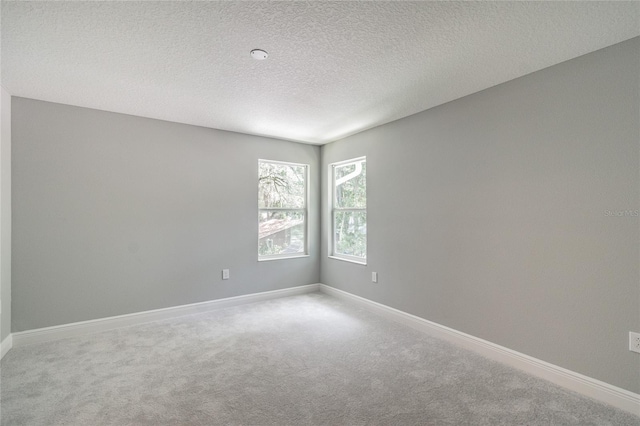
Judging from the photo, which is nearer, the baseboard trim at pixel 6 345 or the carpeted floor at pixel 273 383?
the carpeted floor at pixel 273 383

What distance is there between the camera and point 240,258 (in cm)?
421

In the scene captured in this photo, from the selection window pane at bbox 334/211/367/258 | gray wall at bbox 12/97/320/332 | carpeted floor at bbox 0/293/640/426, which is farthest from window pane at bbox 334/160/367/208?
carpeted floor at bbox 0/293/640/426

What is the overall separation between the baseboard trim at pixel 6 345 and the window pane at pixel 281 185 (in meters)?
2.91

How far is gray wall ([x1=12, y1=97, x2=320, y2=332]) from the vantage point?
9.78ft

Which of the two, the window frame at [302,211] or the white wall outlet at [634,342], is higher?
the window frame at [302,211]

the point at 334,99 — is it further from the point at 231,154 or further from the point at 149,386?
the point at 149,386

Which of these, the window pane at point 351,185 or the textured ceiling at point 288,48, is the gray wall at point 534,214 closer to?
the textured ceiling at point 288,48

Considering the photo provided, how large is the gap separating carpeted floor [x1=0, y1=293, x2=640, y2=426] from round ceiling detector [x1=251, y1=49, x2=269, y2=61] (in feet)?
7.97

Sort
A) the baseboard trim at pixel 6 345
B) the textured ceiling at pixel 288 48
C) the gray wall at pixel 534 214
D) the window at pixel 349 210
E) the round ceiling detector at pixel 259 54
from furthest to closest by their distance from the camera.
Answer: the window at pixel 349 210 → the baseboard trim at pixel 6 345 → the round ceiling detector at pixel 259 54 → the gray wall at pixel 534 214 → the textured ceiling at pixel 288 48

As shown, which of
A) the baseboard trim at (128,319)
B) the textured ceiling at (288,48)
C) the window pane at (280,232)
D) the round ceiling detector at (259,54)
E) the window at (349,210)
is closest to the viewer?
the textured ceiling at (288,48)

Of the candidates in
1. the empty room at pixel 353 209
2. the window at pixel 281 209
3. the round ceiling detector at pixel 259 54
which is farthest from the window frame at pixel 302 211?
the round ceiling detector at pixel 259 54

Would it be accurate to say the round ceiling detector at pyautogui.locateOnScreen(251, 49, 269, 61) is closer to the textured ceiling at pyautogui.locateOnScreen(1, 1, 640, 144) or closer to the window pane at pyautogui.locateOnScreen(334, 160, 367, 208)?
the textured ceiling at pyautogui.locateOnScreen(1, 1, 640, 144)

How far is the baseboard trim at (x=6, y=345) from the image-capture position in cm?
262

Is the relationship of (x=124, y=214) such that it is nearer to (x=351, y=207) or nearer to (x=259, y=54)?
(x=259, y=54)
